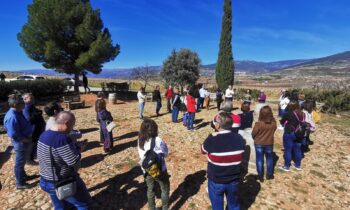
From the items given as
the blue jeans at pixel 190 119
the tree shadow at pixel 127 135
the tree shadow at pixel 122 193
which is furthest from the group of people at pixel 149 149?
the blue jeans at pixel 190 119

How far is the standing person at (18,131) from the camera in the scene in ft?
15.3

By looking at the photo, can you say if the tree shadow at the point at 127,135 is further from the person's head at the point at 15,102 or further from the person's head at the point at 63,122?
the person's head at the point at 63,122

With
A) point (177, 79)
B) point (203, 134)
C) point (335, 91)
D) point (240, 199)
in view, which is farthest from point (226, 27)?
point (240, 199)

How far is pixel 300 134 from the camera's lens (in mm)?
5828

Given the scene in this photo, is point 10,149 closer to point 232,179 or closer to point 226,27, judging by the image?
point 232,179

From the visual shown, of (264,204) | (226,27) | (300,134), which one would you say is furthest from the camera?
(226,27)

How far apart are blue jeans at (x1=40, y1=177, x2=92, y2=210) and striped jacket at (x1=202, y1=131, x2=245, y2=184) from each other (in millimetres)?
1835

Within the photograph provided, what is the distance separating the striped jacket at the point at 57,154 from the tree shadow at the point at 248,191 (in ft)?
11.2

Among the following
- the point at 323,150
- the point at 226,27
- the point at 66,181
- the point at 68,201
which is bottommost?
the point at 323,150

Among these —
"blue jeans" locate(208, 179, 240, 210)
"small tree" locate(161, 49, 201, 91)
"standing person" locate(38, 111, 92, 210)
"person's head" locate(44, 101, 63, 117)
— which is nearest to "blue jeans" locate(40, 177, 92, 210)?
"standing person" locate(38, 111, 92, 210)

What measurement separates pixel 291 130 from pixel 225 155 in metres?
3.39

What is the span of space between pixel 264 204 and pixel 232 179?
2.00 m

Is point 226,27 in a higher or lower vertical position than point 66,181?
higher

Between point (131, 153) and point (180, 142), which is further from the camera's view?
point (180, 142)
